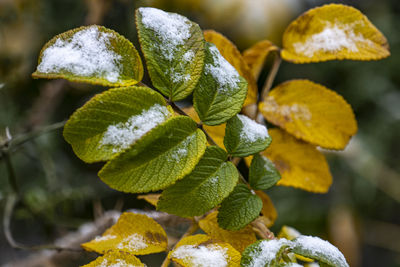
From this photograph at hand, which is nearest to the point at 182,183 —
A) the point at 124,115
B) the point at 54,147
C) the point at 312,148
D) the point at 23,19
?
the point at 124,115

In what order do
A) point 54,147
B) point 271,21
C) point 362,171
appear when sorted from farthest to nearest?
point 271,21 < point 362,171 < point 54,147

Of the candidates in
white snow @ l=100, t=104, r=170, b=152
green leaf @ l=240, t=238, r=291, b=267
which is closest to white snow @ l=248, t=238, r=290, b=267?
green leaf @ l=240, t=238, r=291, b=267

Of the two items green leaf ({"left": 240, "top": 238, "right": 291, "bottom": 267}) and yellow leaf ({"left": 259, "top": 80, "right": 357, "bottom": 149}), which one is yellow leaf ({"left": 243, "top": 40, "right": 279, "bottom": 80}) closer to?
yellow leaf ({"left": 259, "top": 80, "right": 357, "bottom": 149})

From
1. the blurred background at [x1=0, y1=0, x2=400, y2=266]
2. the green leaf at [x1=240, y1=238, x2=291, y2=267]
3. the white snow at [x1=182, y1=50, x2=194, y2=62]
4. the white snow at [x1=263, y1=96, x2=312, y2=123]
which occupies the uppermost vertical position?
the white snow at [x1=182, y1=50, x2=194, y2=62]

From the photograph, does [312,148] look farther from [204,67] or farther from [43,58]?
[43,58]

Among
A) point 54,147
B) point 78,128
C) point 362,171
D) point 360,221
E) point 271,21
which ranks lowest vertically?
point 360,221

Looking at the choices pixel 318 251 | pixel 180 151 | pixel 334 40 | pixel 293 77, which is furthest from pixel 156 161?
pixel 293 77

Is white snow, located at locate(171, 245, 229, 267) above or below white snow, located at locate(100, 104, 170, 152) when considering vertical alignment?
below
